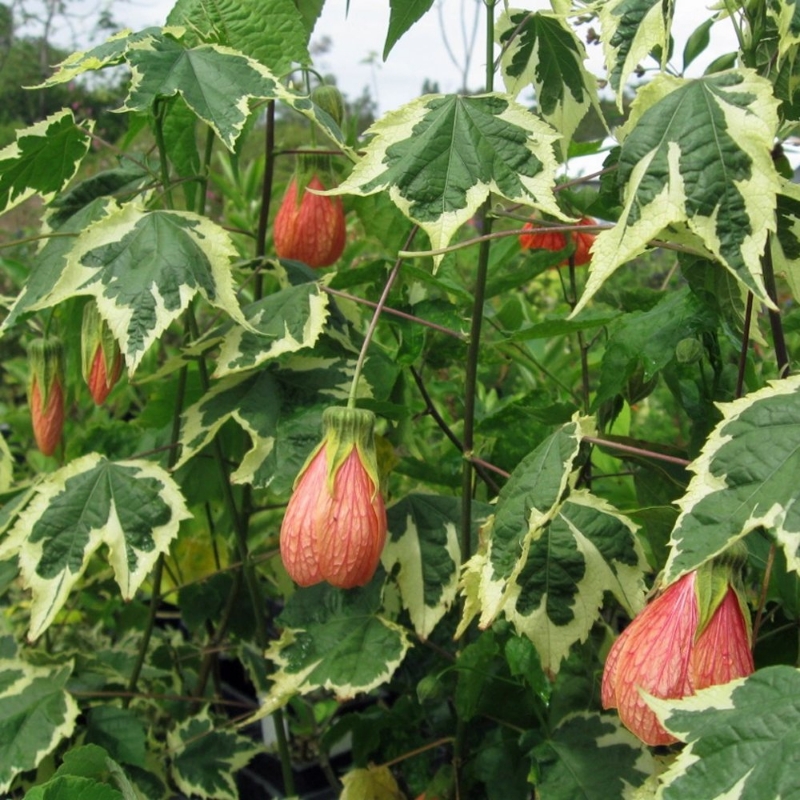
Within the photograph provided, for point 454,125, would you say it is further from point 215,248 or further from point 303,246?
point 303,246

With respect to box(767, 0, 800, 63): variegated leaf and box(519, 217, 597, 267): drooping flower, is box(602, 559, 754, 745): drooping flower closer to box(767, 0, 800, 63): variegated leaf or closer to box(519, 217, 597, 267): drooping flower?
box(767, 0, 800, 63): variegated leaf

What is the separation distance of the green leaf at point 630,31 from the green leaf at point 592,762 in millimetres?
475

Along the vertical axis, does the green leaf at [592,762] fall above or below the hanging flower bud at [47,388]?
below

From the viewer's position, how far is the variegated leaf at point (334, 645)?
0.72 m

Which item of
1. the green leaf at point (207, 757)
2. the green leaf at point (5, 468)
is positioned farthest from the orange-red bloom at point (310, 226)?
the green leaf at point (207, 757)

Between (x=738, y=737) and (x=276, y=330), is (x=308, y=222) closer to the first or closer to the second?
(x=276, y=330)

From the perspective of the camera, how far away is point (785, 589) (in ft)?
2.11

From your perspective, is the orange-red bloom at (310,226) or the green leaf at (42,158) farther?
the orange-red bloom at (310,226)

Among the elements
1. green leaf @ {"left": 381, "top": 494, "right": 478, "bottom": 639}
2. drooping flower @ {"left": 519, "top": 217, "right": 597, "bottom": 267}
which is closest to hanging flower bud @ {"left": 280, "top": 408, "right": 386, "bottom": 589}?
green leaf @ {"left": 381, "top": 494, "right": 478, "bottom": 639}

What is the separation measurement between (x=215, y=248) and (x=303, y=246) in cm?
24

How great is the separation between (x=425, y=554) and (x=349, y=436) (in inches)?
6.0

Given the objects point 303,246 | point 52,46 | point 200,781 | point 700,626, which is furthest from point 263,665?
point 52,46

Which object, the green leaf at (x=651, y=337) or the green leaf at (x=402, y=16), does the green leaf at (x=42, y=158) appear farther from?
the green leaf at (x=651, y=337)

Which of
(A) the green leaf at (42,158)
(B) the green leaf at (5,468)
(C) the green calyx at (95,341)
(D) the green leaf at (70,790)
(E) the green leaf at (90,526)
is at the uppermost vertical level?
(A) the green leaf at (42,158)
